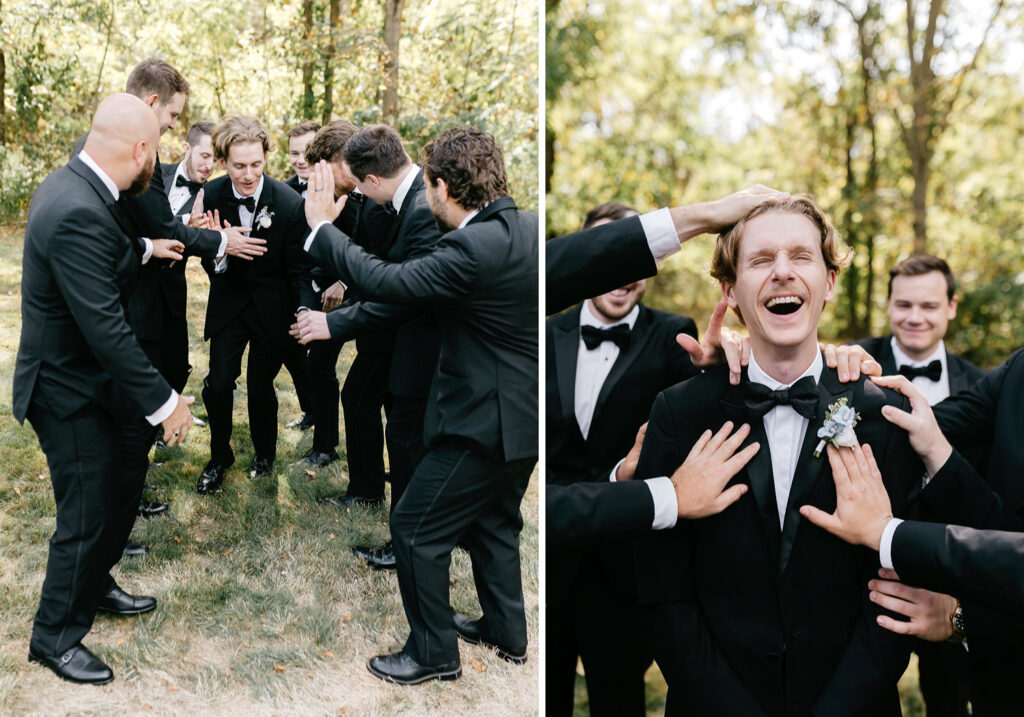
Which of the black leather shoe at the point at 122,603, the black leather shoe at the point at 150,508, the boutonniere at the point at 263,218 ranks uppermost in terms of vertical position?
the boutonniere at the point at 263,218

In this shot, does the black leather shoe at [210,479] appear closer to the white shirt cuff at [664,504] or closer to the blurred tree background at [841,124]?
the white shirt cuff at [664,504]

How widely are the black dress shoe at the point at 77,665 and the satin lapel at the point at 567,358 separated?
68.4 inches

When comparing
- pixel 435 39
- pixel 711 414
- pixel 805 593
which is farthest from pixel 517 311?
pixel 805 593

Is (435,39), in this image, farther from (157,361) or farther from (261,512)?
(261,512)

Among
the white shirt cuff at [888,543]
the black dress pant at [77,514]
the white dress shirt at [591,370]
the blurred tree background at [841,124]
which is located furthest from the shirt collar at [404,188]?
the blurred tree background at [841,124]

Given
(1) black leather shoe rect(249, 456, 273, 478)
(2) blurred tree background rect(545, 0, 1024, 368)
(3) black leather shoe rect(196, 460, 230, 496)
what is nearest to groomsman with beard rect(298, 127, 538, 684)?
(1) black leather shoe rect(249, 456, 273, 478)

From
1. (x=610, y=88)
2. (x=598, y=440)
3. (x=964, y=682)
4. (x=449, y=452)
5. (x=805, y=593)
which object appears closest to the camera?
(x=805, y=593)

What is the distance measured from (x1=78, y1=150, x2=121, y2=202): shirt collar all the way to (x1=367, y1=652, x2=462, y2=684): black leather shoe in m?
1.74

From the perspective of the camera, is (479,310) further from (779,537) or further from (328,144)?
(779,537)

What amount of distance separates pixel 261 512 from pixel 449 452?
714 mm

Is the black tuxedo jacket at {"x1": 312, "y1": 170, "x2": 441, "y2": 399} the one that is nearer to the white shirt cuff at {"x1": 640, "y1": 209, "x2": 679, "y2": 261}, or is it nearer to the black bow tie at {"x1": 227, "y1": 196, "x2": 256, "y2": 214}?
the black bow tie at {"x1": 227, "y1": 196, "x2": 256, "y2": 214}

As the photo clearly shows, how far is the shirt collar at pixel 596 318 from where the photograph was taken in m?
3.03

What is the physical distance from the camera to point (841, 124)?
758cm

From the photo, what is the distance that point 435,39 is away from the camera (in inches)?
113
